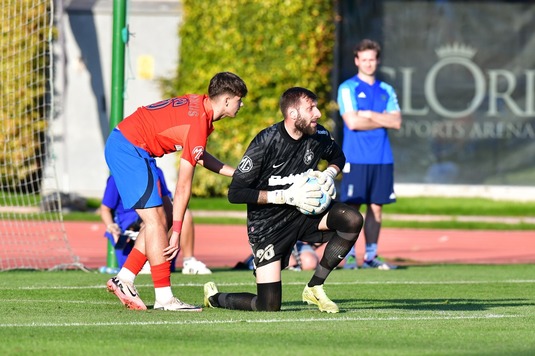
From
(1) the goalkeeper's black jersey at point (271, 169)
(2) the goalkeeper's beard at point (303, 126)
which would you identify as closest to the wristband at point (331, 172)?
(1) the goalkeeper's black jersey at point (271, 169)

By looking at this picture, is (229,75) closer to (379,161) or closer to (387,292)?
(387,292)

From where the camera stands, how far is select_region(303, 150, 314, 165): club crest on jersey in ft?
30.0

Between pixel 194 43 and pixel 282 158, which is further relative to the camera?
pixel 194 43

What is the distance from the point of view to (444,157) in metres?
25.7

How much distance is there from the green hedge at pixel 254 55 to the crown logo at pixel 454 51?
2.80 meters

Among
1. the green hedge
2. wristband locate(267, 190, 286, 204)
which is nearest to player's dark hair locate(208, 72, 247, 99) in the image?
wristband locate(267, 190, 286, 204)

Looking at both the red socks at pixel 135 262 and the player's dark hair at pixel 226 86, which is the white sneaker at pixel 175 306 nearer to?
the red socks at pixel 135 262

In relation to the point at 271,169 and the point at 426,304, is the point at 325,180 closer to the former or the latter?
the point at 271,169

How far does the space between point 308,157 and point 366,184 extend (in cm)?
463

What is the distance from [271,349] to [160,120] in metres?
2.81

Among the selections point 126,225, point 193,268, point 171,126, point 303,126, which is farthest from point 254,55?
point 303,126

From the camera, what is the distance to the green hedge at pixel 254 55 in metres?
24.2

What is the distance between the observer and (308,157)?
9172 millimetres

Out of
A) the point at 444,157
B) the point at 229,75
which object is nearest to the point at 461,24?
the point at 444,157
